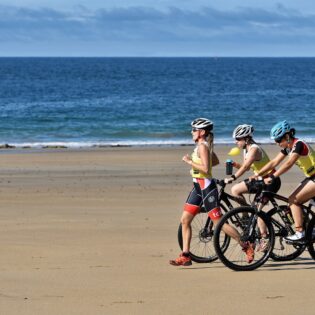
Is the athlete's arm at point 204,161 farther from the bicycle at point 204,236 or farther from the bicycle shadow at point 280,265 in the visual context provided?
the bicycle shadow at point 280,265

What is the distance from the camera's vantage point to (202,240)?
10250mm

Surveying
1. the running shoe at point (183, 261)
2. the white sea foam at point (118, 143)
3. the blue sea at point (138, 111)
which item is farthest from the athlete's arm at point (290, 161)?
the blue sea at point (138, 111)

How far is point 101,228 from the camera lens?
41.9 ft

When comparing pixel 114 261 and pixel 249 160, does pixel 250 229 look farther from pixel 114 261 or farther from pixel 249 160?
pixel 114 261

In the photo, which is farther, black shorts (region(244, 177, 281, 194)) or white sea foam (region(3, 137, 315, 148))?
white sea foam (region(3, 137, 315, 148))

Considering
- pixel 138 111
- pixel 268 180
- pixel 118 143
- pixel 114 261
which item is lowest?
pixel 138 111

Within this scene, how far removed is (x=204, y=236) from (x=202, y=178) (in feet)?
2.62

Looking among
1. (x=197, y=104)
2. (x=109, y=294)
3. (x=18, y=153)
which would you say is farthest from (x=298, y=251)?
(x=197, y=104)

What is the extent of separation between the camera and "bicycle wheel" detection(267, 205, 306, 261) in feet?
32.8

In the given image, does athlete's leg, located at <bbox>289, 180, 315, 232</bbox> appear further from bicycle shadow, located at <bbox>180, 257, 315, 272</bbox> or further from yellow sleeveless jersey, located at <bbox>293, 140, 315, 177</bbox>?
bicycle shadow, located at <bbox>180, 257, 315, 272</bbox>

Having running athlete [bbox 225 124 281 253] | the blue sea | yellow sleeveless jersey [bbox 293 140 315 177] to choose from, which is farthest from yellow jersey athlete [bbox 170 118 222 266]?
the blue sea

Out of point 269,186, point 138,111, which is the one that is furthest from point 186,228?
point 138,111

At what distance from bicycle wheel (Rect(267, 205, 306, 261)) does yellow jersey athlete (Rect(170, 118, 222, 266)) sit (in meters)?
0.67

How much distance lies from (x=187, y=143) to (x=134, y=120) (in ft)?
42.9
